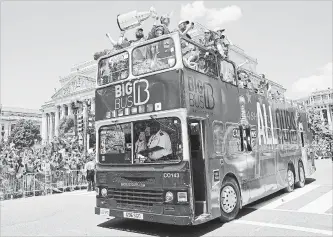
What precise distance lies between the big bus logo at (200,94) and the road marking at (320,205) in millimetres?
4186

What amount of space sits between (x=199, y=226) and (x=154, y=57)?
3.96 m

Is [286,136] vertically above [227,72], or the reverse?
[227,72]

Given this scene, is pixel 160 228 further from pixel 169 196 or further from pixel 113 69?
pixel 113 69

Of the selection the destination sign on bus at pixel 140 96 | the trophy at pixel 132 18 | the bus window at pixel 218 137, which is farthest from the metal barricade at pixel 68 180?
the bus window at pixel 218 137

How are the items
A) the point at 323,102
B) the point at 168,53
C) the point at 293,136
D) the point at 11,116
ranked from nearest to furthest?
the point at 168,53 → the point at 293,136 → the point at 323,102 → the point at 11,116

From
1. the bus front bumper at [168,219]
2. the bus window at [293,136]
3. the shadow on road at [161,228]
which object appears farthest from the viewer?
the bus window at [293,136]

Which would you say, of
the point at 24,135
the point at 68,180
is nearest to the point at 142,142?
the point at 68,180

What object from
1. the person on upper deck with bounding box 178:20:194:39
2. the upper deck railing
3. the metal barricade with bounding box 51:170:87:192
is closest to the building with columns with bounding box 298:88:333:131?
the metal barricade with bounding box 51:170:87:192

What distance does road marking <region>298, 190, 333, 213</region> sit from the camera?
8.20 meters

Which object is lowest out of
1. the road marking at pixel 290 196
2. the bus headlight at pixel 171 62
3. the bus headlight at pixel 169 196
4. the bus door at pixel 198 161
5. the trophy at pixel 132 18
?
the road marking at pixel 290 196

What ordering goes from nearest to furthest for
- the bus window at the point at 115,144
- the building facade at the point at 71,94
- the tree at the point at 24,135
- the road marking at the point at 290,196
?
the bus window at the point at 115,144 < the road marking at the point at 290,196 < the tree at the point at 24,135 < the building facade at the point at 71,94

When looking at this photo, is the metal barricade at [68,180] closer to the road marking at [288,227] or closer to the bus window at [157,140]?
the bus window at [157,140]

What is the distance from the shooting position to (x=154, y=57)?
6.59 meters

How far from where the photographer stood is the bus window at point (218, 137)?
6785mm
